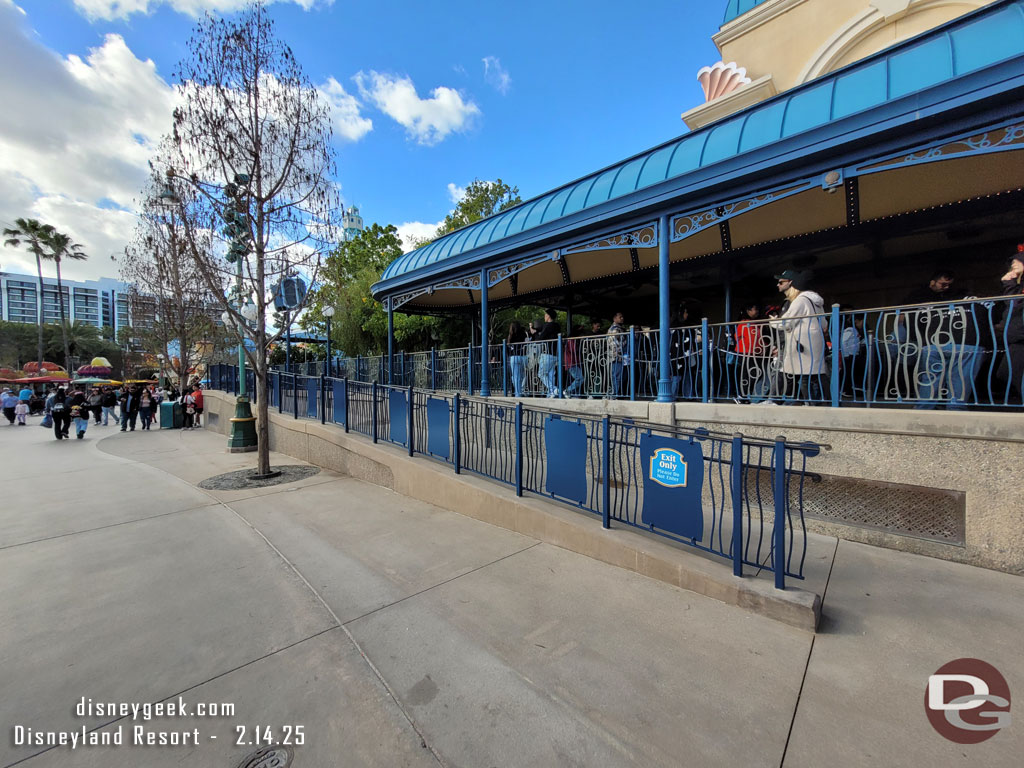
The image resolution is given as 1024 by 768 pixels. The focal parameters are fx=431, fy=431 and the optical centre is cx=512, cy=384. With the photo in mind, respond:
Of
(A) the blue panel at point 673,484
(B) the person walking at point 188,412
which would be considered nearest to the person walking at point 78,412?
(B) the person walking at point 188,412

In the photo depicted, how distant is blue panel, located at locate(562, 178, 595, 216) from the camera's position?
23.6 feet

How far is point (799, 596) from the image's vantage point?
9.65 ft

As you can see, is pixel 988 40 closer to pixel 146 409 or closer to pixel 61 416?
pixel 61 416

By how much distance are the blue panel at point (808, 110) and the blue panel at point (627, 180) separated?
1952 millimetres

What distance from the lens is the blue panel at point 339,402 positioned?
8203mm

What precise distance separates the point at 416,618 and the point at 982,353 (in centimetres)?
552

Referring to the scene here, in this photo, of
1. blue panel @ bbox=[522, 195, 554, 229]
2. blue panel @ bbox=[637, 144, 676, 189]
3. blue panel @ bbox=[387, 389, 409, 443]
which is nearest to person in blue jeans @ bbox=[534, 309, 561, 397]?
blue panel @ bbox=[522, 195, 554, 229]

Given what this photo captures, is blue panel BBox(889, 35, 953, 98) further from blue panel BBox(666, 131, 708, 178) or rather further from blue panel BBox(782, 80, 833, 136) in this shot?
blue panel BBox(666, 131, 708, 178)

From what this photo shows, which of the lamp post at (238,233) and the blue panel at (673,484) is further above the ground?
the lamp post at (238,233)

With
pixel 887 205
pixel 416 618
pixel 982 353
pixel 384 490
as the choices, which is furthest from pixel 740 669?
pixel 887 205

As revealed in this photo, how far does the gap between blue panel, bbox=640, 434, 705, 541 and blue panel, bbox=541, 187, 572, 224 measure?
5092 mm

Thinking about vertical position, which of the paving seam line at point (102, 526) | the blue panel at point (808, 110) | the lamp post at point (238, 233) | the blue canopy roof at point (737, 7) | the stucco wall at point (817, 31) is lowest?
the paving seam line at point (102, 526)

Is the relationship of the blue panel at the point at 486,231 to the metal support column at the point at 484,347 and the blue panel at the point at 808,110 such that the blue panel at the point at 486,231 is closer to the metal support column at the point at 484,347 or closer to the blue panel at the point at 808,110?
the metal support column at the point at 484,347

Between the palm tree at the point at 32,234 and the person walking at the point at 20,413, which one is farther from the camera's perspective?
the palm tree at the point at 32,234
